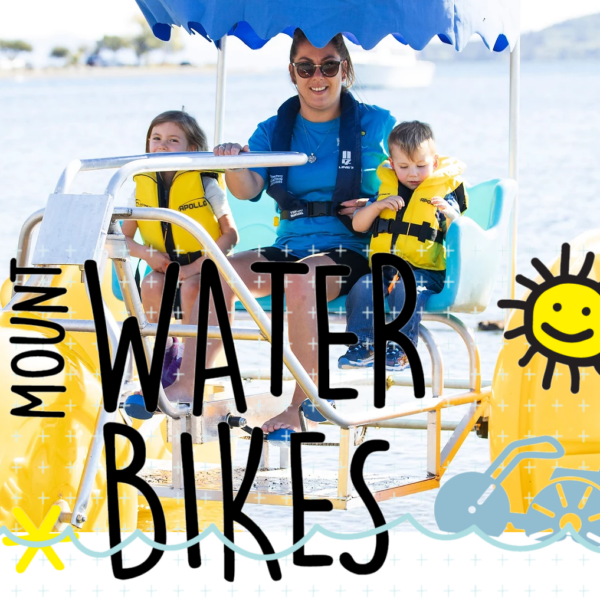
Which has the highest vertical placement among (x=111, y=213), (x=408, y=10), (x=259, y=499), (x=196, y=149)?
(x=408, y=10)

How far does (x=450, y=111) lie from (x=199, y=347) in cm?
2476

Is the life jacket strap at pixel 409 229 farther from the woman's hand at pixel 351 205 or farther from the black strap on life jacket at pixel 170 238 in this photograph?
the black strap on life jacket at pixel 170 238

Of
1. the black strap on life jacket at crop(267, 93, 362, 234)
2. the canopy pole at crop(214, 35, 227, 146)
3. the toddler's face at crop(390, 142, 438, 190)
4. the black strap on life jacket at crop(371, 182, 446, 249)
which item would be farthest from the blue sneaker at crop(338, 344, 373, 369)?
the canopy pole at crop(214, 35, 227, 146)

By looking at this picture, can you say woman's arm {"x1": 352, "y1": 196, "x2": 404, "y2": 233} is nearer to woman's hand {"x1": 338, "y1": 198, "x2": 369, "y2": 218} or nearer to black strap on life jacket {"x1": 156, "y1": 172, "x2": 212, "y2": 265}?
woman's hand {"x1": 338, "y1": 198, "x2": 369, "y2": 218}

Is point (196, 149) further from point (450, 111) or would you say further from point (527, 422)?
point (450, 111)

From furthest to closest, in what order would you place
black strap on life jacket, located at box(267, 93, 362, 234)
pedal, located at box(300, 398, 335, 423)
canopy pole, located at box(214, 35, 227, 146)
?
1. canopy pole, located at box(214, 35, 227, 146)
2. black strap on life jacket, located at box(267, 93, 362, 234)
3. pedal, located at box(300, 398, 335, 423)

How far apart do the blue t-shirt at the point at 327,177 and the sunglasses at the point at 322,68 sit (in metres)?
0.19

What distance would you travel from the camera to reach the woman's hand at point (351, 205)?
3623 millimetres

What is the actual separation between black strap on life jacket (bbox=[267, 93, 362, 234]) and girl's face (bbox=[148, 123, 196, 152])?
30cm

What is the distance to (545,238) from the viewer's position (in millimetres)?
11328

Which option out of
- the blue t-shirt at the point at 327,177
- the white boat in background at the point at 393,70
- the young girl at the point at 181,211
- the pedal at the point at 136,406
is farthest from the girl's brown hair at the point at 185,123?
the white boat in background at the point at 393,70

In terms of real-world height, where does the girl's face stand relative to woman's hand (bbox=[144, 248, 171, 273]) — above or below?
above

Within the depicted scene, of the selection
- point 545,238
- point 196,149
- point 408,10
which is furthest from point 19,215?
point 408,10

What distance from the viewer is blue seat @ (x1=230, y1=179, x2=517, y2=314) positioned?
3.44 metres
